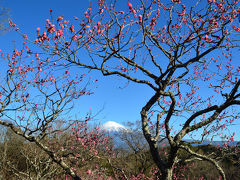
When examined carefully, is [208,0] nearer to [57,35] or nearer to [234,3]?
[234,3]

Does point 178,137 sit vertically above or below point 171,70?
below

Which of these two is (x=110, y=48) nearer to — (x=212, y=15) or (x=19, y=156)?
(x=212, y=15)

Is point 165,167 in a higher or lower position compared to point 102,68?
lower

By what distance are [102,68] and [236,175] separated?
15861 mm

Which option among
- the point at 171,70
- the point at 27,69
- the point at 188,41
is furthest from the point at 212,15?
the point at 27,69

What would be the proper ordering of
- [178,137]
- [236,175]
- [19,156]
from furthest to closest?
[236,175] → [19,156] → [178,137]

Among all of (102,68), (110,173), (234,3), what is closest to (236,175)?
(110,173)

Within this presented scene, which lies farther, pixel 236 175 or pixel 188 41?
pixel 236 175

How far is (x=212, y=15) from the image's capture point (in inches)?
180

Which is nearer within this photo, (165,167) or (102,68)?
(165,167)

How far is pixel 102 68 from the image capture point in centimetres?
392

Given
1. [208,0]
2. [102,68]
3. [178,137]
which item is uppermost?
[208,0]

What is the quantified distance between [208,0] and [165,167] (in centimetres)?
382

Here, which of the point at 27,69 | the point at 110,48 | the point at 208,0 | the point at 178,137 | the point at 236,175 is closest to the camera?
the point at 178,137
